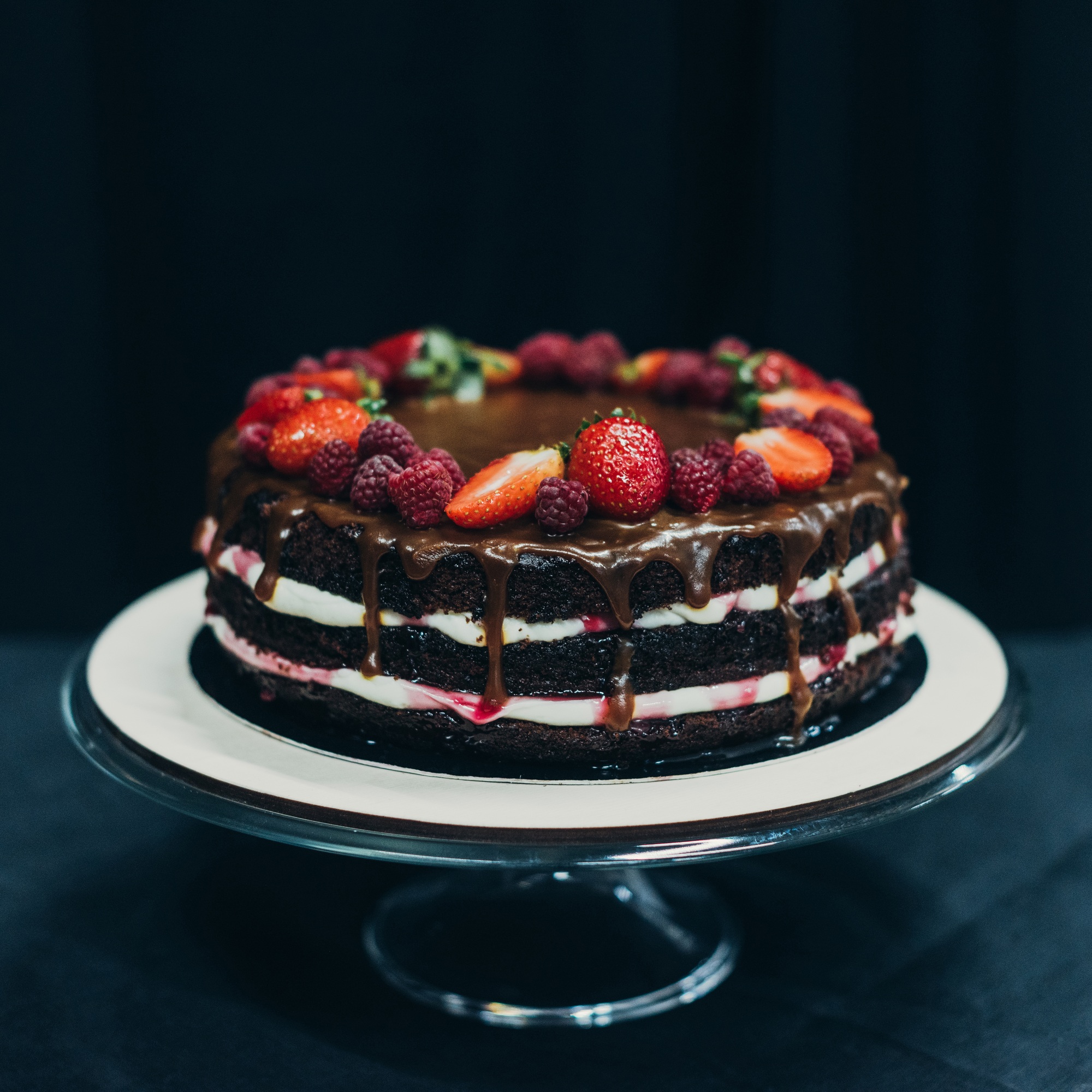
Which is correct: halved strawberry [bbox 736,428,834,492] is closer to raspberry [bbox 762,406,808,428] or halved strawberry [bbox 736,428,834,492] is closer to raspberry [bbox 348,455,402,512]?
raspberry [bbox 762,406,808,428]

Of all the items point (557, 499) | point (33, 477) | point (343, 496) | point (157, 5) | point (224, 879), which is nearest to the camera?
point (557, 499)

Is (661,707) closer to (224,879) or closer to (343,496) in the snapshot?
(343,496)

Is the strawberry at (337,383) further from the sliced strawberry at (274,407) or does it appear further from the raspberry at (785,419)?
the raspberry at (785,419)

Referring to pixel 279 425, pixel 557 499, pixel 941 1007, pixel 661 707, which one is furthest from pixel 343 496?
pixel 941 1007

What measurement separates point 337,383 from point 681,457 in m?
0.89

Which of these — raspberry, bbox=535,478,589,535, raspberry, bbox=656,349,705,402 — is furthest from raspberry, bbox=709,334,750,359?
raspberry, bbox=535,478,589,535

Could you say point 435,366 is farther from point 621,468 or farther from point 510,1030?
point 510,1030

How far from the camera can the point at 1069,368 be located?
11.7 feet

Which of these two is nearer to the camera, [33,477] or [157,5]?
[157,5]

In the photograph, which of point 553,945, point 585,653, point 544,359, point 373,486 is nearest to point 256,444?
point 373,486

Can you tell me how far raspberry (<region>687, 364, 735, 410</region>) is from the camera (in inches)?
109

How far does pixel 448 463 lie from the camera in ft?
6.73

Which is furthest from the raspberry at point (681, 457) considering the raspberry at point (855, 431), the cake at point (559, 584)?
the raspberry at point (855, 431)

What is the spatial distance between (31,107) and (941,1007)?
9.82 feet
